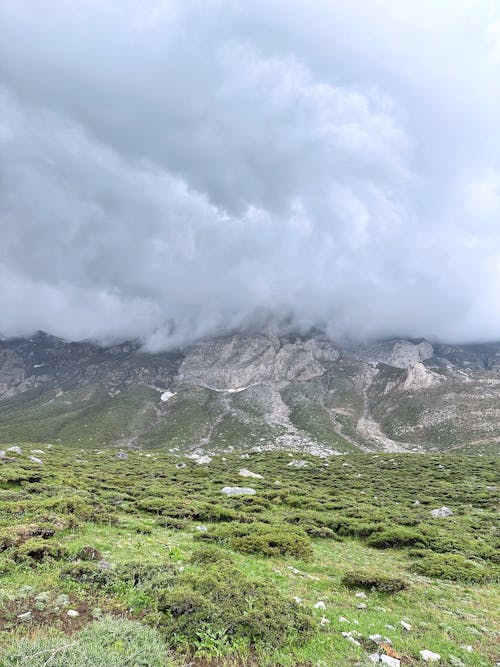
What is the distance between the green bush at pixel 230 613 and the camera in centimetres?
864

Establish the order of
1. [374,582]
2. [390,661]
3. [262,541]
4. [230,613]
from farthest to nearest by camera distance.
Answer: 1. [262,541]
2. [374,582]
3. [230,613]
4. [390,661]

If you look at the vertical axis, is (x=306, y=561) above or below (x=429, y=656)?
below

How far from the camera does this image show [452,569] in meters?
17.5

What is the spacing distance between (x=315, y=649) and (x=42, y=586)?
26.1 ft

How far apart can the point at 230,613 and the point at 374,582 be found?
25.6 ft

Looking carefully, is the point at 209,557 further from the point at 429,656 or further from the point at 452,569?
the point at 452,569

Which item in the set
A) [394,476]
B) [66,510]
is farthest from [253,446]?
[66,510]

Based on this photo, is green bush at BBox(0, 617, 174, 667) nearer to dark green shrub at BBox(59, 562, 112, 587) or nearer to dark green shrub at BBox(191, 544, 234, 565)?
dark green shrub at BBox(59, 562, 112, 587)

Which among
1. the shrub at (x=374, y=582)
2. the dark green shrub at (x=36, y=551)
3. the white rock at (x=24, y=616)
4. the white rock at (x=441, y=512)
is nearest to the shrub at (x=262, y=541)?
the shrub at (x=374, y=582)

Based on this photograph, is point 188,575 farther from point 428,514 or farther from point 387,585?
point 428,514

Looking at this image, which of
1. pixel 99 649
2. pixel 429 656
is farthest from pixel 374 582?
pixel 99 649

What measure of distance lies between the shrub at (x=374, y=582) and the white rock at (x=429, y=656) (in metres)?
→ 4.71

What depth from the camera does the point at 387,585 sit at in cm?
1373

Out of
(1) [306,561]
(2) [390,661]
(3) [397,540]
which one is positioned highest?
(2) [390,661]
